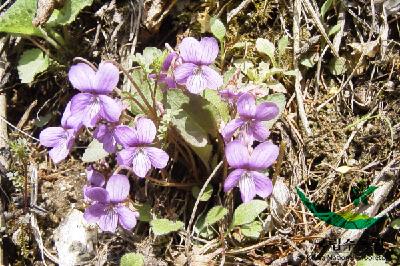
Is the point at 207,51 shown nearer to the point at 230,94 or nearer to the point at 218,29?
the point at 230,94

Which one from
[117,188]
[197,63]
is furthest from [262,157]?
[117,188]

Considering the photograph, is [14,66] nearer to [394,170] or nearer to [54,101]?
[54,101]

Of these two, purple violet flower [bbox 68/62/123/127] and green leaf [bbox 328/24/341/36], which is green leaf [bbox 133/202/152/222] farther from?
green leaf [bbox 328/24/341/36]

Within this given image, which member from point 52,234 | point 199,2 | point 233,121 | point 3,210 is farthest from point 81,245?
point 199,2

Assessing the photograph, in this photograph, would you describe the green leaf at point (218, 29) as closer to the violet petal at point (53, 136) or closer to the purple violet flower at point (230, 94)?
the purple violet flower at point (230, 94)


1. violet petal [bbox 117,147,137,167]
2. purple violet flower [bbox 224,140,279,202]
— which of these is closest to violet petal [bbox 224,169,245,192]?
purple violet flower [bbox 224,140,279,202]

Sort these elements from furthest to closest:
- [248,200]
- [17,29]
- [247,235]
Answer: [17,29] < [247,235] < [248,200]
